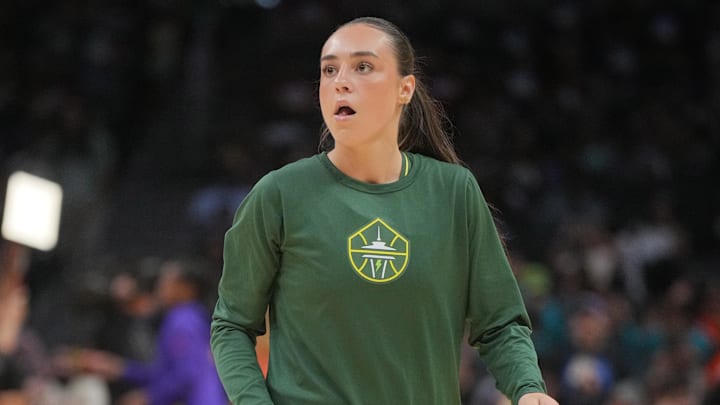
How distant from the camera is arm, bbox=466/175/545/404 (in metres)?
3.06

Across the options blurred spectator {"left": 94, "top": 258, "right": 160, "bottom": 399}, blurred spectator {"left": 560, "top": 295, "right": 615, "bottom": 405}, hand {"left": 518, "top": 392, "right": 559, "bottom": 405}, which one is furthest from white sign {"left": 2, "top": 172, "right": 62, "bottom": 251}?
hand {"left": 518, "top": 392, "right": 559, "bottom": 405}

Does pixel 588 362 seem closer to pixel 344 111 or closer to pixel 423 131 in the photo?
pixel 423 131

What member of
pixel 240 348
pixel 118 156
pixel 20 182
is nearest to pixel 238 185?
pixel 118 156

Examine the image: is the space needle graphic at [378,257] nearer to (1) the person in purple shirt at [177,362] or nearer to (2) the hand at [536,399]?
(2) the hand at [536,399]

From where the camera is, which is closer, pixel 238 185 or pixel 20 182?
pixel 20 182

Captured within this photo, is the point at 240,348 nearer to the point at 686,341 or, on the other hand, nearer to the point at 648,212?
the point at 686,341

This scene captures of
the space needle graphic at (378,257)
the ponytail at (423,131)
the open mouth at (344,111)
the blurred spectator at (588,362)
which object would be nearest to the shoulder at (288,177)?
the open mouth at (344,111)

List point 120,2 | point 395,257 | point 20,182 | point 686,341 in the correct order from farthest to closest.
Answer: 1. point 120,2
2. point 686,341
3. point 20,182
4. point 395,257

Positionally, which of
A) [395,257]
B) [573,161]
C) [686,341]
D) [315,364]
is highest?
[395,257]

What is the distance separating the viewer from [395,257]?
295 centimetres

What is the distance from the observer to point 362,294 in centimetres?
291

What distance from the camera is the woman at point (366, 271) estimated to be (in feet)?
9.56

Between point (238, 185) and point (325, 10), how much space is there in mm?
3377

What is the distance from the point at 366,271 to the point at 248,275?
1.02 ft
